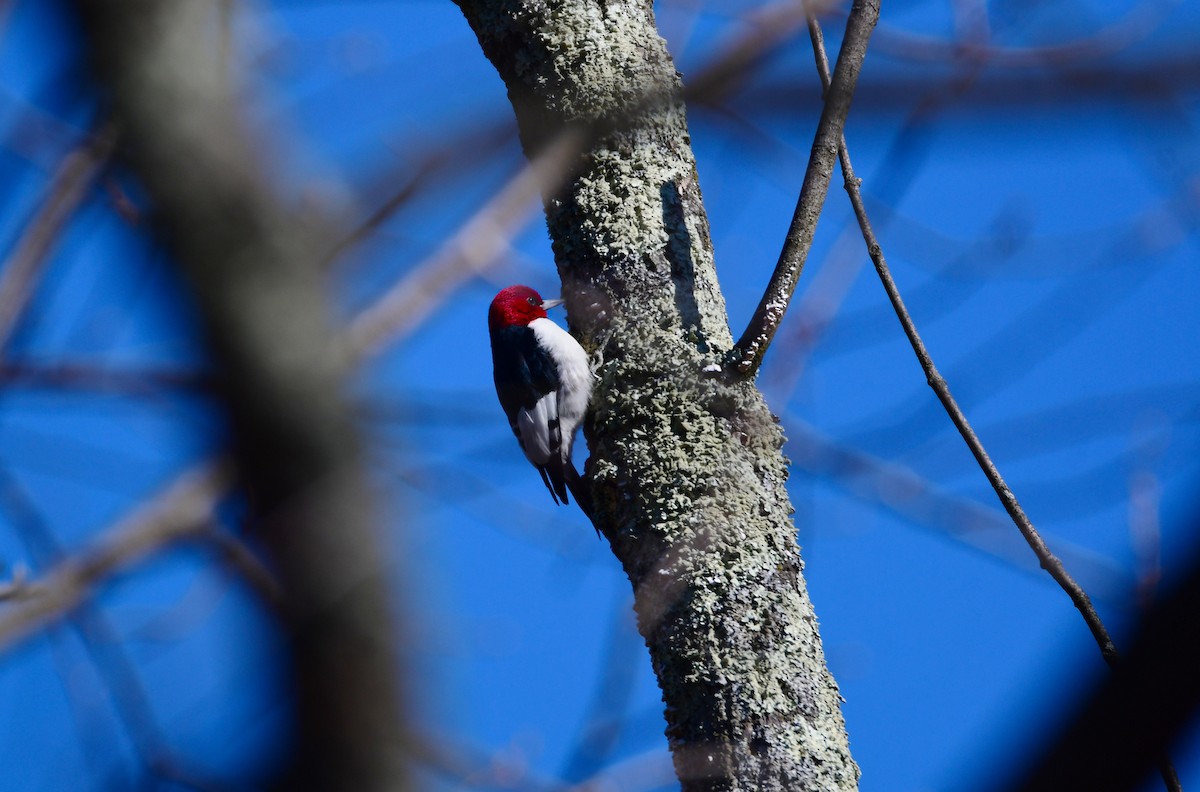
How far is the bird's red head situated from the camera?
383 centimetres

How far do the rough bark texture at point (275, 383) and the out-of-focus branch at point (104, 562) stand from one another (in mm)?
468

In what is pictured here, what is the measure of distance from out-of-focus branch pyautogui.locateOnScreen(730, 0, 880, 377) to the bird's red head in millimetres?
2215

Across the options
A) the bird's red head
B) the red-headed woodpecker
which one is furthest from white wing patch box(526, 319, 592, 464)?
the bird's red head

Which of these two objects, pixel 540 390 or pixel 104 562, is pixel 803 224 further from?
pixel 540 390

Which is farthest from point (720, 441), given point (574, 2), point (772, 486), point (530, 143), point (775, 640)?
point (574, 2)

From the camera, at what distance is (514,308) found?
3.85 m

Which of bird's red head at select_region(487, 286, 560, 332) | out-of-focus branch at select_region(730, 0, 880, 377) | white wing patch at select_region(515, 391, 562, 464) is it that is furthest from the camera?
bird's red head at select_region(487, 286, 560, 332)

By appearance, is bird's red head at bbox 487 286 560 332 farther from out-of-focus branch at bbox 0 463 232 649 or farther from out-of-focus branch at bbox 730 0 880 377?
out-of-focus branch at bbox 0 463 232 649

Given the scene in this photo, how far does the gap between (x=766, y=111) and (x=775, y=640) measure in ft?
2.90

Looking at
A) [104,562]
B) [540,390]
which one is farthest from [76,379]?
[540,390]

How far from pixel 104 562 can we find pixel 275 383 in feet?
2.48

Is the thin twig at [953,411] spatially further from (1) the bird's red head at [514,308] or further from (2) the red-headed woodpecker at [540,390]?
(1) the bird's red head at [514,308]

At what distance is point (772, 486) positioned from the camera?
1685mm

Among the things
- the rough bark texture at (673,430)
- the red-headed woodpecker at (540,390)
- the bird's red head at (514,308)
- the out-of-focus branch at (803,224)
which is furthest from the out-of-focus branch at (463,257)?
the bird's red head at (514,308)
